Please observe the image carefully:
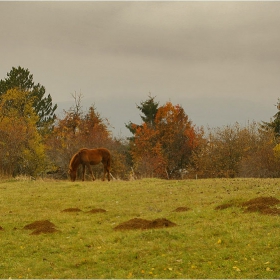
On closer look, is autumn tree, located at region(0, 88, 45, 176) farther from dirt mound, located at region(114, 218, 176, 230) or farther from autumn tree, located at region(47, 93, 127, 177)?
dirt mound, located at region(114, 218, 176, 230)

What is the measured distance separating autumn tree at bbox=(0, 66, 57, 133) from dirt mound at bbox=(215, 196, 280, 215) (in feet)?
191

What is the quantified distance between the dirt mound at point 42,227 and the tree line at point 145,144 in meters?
20.1

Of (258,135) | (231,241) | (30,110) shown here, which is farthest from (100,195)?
(30,110)

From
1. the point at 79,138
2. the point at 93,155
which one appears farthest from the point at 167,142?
the point at 93,155

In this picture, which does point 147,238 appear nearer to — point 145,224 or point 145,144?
point 145,224

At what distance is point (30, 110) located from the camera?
63.1 metres

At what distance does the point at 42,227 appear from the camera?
14.8m

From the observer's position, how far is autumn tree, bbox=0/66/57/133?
75188 mm

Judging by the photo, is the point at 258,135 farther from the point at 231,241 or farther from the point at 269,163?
the point at 231,241

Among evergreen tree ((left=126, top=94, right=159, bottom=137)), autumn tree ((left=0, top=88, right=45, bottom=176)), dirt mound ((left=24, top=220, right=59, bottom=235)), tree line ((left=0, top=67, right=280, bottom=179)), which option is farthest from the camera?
evergreen tree ((left=126, top=94, right=159, bottom=137))

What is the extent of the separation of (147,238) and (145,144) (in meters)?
54.9

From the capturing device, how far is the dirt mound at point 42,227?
47.6 feet

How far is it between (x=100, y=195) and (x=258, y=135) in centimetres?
3710

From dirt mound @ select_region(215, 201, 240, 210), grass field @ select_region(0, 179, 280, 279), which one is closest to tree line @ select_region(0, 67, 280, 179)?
grass field @ select_region(0, 179, 280, 279)
